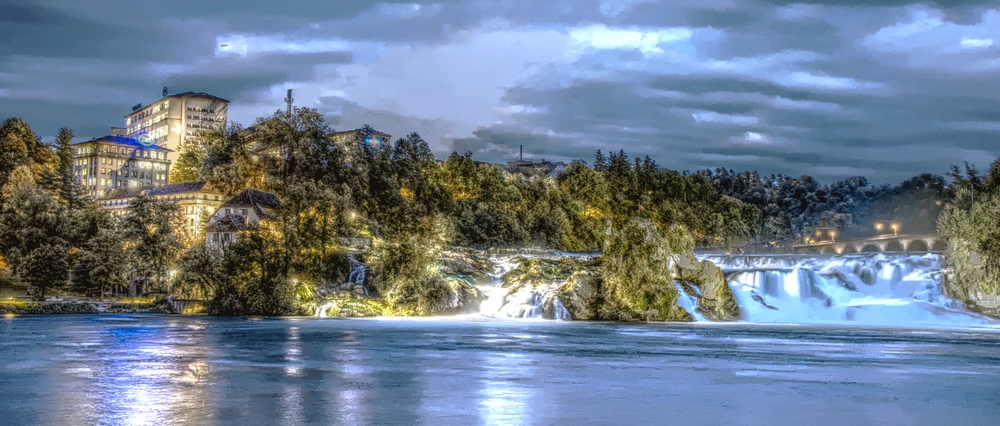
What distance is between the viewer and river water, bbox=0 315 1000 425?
14.1 metres

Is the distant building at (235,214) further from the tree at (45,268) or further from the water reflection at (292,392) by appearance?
the water reflection at (292,392)

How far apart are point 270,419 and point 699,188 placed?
13331 cm

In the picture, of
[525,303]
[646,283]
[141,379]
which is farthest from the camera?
[525,303]

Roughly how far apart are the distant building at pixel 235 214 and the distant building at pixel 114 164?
3556 inches

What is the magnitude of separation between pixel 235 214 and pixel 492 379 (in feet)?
219

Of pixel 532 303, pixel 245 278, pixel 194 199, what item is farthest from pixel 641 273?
pixel 194 199

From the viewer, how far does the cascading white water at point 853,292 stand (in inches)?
2156

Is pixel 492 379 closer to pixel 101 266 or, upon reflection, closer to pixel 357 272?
pixel 357 272

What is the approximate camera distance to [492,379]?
19703 mm

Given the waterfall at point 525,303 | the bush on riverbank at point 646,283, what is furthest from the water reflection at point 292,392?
the bush on riverbank at point 646,283

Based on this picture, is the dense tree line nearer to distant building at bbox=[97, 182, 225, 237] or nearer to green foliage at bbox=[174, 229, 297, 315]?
green foliage at bbox=[174, 229, 297, 315]

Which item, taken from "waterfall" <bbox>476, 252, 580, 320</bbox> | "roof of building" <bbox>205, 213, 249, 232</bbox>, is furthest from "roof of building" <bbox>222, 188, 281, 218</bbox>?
"waterfall" <bbox>476, 252, 580, 320</bbox>

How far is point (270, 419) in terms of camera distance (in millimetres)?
13391

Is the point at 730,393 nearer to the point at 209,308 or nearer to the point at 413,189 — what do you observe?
the point at 209,308
